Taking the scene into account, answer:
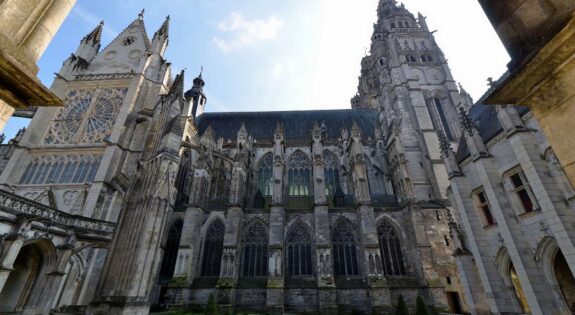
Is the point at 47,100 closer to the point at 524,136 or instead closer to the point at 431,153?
the point at 524,136

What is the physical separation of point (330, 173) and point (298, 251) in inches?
347

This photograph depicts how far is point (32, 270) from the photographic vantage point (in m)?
12.1

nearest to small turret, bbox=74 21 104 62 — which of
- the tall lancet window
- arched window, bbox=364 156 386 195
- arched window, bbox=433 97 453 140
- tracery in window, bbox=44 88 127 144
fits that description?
tracery in window, bbox=44 88 127 144

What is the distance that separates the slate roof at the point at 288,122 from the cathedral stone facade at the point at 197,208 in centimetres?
362

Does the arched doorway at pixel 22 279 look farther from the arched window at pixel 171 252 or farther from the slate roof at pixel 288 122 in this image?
the slate roof at pixel 288 122

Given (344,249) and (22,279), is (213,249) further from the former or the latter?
(22,279)

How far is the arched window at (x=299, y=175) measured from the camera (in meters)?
23.1

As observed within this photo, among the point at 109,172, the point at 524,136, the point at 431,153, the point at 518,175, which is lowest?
the point at 518,175

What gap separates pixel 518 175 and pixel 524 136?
1757 millimetres

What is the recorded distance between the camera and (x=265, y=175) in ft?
80.4

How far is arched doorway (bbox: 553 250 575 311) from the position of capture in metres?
8.18

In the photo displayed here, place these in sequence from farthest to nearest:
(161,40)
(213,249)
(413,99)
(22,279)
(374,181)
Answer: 1. (413,99)
2. (374,181)
3. (161,40)
4. (213,249)
5. (22,279)

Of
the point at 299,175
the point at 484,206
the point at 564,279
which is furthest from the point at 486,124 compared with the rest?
the point at 299,175

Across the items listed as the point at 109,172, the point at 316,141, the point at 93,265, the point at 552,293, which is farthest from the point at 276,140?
the point at 552,293
